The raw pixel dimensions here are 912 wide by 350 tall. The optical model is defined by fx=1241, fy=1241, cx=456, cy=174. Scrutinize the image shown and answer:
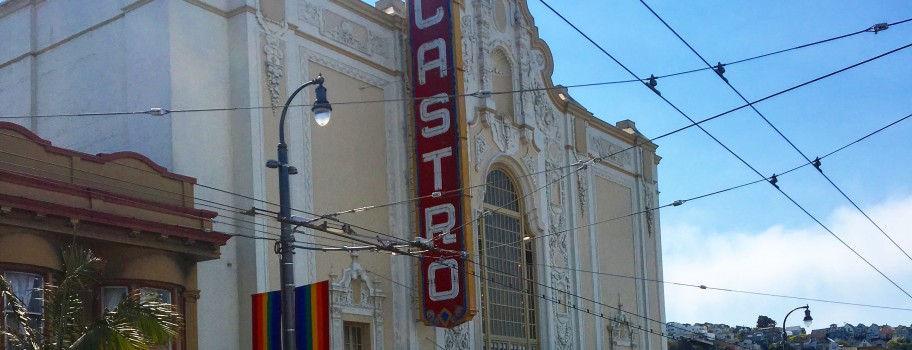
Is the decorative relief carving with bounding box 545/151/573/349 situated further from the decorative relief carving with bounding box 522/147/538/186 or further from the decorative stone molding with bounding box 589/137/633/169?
the decorative stone molding with bounding box 589/137/633/169

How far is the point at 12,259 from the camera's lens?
1875cm

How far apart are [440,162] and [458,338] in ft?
14.3


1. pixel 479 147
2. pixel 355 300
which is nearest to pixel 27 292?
pixel 355 300

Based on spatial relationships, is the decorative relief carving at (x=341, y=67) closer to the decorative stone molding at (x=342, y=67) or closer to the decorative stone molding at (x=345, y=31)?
the decorative stone molding at (x=342, y=67)

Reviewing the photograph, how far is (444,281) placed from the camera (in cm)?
2786

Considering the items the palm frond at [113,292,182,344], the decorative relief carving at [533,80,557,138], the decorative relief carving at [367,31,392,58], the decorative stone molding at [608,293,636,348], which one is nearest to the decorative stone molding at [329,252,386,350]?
the decorative relief carving at [367,31,392,58]

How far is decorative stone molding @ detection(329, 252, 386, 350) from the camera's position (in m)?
25.9

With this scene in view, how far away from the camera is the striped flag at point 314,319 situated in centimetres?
2005

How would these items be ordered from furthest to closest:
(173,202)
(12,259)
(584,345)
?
1. (584,345)
2. (173,202)
3. (12,259)

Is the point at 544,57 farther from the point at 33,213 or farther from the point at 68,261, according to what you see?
the point at 68,261

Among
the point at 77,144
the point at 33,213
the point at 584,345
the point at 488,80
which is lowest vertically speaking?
the point at 584,345

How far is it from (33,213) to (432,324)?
11.2m

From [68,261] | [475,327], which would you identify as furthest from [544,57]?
[68,261]

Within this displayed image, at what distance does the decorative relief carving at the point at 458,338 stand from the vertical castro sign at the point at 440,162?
4.48ft
